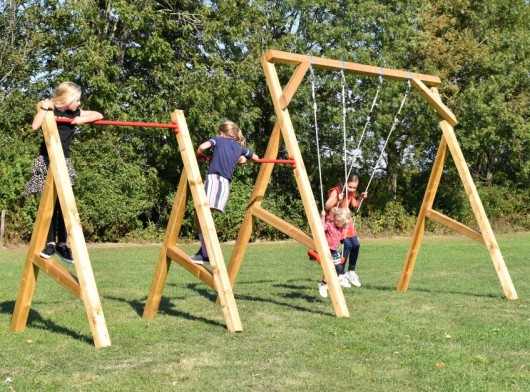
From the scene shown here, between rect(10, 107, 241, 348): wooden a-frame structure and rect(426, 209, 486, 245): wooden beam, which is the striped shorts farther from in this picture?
rect(426, 209, 486, 245): wooden beam

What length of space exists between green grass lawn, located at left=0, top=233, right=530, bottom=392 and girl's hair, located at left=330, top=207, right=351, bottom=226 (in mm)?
1001

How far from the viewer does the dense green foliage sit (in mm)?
25547

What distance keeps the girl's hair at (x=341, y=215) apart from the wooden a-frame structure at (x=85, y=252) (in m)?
2.65

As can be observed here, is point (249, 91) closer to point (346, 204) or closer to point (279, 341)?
point (346, 204)

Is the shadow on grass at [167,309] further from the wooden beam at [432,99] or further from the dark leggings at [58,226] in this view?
the wooden beam at [432,99]

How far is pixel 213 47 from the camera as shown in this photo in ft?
91.3

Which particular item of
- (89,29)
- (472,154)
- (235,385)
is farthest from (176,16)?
(235,385)

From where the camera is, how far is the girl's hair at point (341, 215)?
32.8 ft

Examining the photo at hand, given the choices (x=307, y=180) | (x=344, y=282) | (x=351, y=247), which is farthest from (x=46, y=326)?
(x=351, y=247)

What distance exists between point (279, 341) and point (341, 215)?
3472mm

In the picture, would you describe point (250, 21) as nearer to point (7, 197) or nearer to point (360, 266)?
point (7, 197)

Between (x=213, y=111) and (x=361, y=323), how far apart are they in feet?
64.5

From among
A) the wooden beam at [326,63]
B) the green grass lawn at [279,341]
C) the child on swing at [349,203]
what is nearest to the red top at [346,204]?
the child on swing at [349,203]

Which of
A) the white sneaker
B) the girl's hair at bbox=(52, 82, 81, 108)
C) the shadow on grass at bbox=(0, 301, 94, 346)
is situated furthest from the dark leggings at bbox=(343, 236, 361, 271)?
the girl's hair at bbox=(52, 82, 81, 108)
